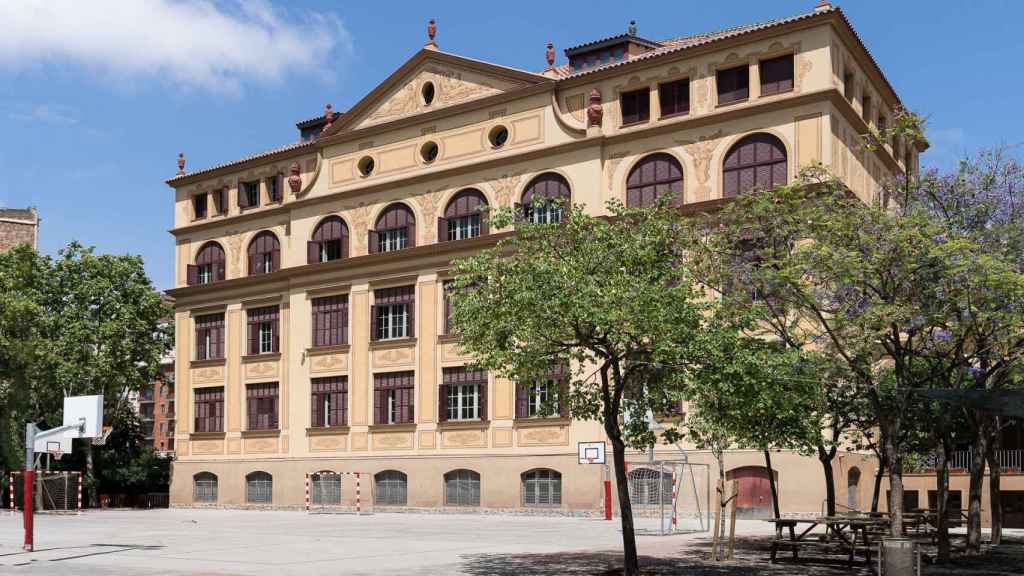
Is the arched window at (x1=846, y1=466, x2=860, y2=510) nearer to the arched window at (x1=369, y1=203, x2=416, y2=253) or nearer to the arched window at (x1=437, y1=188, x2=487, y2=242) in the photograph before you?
the arched window at (x1=437, y1=188, x2=487, y2=242)

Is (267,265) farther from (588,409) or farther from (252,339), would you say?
(588,409)

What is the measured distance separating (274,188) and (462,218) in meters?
11.5

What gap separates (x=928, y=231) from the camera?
19469 mm

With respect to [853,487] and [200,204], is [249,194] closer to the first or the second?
[200,204]

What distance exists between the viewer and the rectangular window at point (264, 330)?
53.1 meters

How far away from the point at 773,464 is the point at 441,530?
11.9 m

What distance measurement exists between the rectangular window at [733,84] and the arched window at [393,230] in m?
13.7

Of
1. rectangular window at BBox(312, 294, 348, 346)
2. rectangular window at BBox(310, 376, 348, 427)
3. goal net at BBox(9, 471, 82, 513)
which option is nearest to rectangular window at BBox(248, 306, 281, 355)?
rectangular window at BBox(312, 294, 348, 346)

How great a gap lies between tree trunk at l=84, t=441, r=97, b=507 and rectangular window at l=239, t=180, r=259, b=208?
44.3ft

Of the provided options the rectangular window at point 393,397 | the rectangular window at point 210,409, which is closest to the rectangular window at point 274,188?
the rectangular window at point 210,409

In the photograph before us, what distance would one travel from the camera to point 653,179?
4325 centimetres

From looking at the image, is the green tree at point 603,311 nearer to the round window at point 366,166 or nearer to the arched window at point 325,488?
the arched window at point 325,488

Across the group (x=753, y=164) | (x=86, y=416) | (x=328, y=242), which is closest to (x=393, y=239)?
(x=328, y=242)

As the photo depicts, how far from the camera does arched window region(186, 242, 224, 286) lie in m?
56.4
